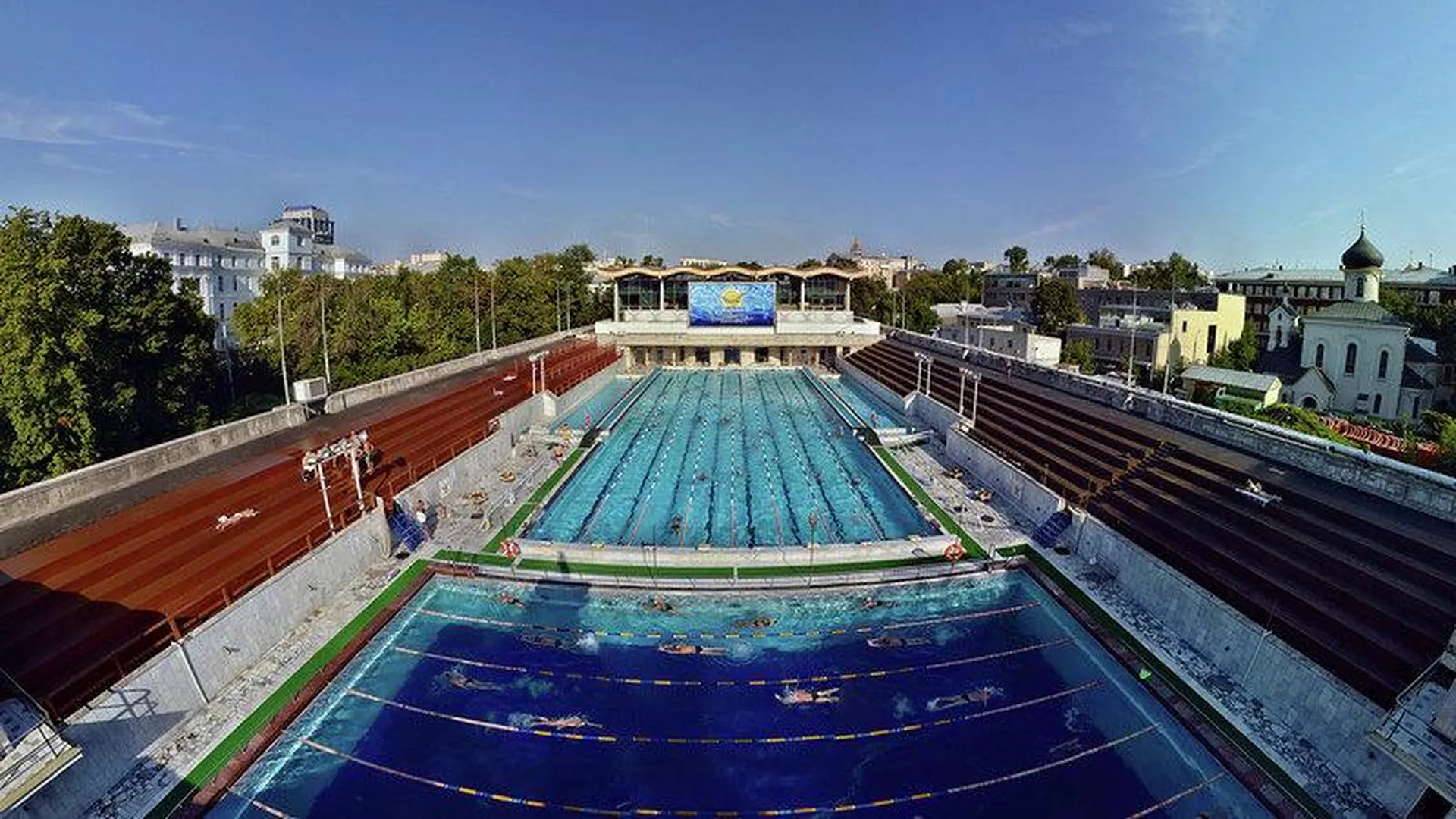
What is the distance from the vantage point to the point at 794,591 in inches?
767

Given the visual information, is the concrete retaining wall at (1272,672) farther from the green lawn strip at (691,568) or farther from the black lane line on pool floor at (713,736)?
the green lawn strip at (691,568)

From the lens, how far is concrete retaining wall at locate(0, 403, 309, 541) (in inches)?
660

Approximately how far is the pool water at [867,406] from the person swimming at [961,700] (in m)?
25.1

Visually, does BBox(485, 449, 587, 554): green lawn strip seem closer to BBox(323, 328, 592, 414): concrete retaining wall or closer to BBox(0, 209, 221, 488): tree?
BBox(323, 328, 592, 414): concrete retaining wall

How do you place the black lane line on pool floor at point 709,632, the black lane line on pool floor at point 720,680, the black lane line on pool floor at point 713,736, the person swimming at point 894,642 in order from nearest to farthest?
the black lane line on pool floor at point 713,736, the black lane line on pool floor at point 720,680, the person swimming at point 894,642, the black lane line on pool floor at point 709,632

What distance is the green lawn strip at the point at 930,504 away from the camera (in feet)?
72.5

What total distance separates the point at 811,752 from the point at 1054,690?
19.1ft

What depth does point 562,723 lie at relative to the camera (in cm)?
1427

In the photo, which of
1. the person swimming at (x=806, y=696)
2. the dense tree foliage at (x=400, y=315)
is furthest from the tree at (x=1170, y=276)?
the person swimming at (x=806, y=696)

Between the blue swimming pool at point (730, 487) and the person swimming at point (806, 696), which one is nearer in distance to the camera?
the person swimming at point (806, 696)

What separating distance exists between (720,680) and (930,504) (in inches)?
524

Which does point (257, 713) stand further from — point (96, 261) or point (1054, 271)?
point (1054, 271)

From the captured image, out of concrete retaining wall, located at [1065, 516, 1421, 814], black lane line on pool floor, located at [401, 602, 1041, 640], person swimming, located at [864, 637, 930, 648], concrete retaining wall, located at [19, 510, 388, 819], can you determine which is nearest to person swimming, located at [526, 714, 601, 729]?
black lane line on pool floor, located at [401, 602, 1041, 640]

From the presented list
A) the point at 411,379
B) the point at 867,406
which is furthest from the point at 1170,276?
the point at 411,379
